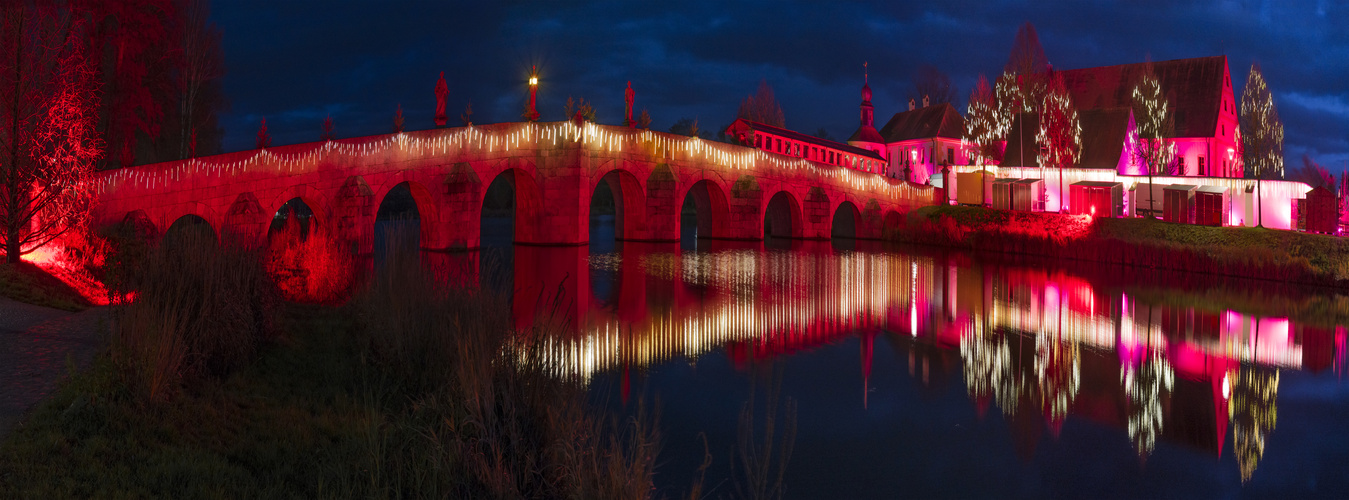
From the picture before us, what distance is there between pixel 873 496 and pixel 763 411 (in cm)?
171

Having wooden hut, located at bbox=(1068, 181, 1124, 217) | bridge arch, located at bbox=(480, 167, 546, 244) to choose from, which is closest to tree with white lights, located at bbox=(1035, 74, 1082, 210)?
wooden hut, located at bbox=(1068, 181, 1124, 217)

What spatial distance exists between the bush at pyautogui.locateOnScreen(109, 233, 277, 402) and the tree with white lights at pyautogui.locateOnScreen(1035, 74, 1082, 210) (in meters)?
37.1

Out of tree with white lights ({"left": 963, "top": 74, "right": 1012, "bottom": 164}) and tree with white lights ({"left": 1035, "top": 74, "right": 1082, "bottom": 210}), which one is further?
tree with white lights ({"left": 963, "top": 74, "right": 1012, "bottom": 164})

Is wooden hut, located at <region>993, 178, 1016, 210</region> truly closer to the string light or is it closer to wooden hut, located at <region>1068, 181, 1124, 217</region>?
wooden hut, located at <region>1068, 181, 1124, 217</region>

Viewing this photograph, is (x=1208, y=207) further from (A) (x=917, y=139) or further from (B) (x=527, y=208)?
(B) (x=527, y=208)

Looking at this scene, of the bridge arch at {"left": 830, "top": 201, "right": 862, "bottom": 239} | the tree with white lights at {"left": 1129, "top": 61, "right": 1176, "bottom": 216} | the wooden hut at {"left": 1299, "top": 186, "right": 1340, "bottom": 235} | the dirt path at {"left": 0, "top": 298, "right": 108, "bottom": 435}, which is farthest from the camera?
the tree with white lights at {"left": 1129, "top": 61, "right": 1176, "bottom": 216}

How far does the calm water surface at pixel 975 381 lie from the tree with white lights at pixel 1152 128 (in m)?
28.3

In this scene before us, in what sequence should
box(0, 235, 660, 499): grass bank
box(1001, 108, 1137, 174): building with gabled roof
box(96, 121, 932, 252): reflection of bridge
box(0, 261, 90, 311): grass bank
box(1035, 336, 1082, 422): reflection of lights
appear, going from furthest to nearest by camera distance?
1. box(1001, 108, 1137, 174): building with gabled roof
2. box(96, 121, 932, 252): reflection of bridge
3. box(0, 261, 90, 311): grass bank
4. box(1035, 336, 1082, 422): reflection of lights
5. box(0, 235, 660, 499): grass bank

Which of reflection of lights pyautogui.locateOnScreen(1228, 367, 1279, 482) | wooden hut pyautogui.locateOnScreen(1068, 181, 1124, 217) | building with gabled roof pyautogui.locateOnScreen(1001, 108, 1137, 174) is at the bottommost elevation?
reflection of lights pyautogui.locateOnScreen(1228, 367, 1279, 482)

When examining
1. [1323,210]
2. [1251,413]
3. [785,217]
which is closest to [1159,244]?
[1323,210]

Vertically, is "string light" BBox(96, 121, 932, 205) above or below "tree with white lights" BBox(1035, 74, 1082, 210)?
below

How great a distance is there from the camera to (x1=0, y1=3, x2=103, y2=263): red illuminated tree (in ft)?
32.5

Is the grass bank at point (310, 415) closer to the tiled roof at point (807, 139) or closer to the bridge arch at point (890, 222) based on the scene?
the bridge arch at point (890, 222)

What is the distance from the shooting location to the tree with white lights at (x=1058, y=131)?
1501 inches
